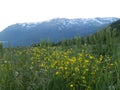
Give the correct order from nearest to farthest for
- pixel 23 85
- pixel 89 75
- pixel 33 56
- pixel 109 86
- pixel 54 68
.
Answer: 1. pixel 109 86
2. pixel 23 85
3. pixel 89 75
4. pixel 54 68
5. pixel 33 56

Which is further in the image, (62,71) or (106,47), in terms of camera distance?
(106,47)

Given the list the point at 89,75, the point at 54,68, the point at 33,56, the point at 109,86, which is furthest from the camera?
the point at 33,56

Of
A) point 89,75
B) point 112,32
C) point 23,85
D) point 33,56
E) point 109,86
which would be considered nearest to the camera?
point 109,86

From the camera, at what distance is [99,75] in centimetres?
574

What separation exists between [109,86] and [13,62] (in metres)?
2.04

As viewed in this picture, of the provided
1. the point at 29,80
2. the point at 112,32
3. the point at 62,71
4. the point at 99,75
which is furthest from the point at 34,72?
the point at 112,32

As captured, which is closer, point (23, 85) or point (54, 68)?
point (23, 85)

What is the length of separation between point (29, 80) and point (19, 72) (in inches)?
11.7

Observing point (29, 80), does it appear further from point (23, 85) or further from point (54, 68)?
point (54, 68)

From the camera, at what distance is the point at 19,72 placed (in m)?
5.83

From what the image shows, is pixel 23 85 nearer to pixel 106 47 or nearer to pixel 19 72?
pixel 19 72

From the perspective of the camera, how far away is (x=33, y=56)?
8609 mm

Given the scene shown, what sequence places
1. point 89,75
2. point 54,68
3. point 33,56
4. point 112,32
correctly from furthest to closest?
point 112,32 → point 33,56 → point 54,68 → point 89,75

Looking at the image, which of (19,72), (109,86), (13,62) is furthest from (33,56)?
(109,86)
